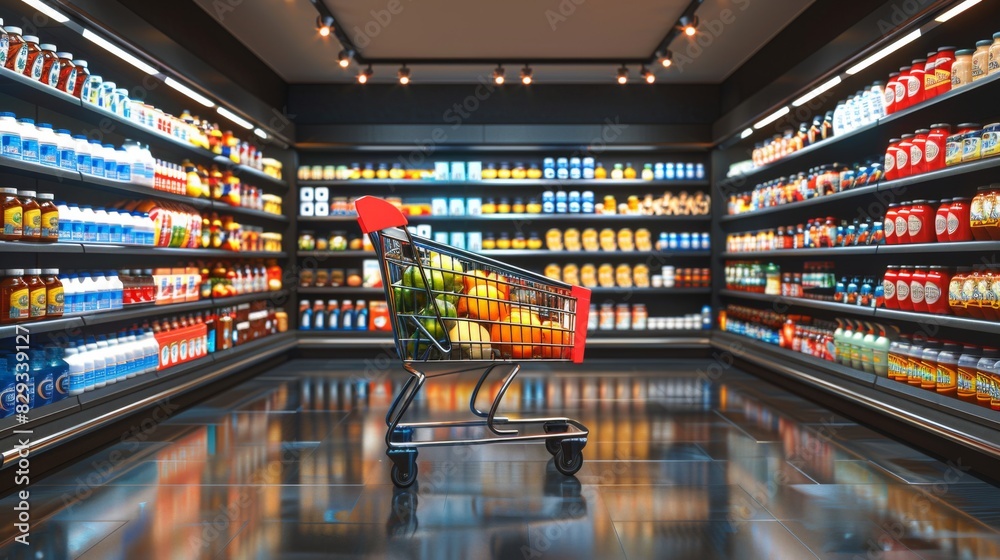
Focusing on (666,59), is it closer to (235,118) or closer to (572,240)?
(572,240)

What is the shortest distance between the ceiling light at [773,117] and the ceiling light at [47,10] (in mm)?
4775

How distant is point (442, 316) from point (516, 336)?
1.14 feet

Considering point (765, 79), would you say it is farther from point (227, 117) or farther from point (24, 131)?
point (24, 131)

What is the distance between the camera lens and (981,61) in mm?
3223

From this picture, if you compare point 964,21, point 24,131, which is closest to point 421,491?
point 24,131

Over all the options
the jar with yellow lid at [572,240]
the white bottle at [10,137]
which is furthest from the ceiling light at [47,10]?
the jar with yellow lid at [572,240]

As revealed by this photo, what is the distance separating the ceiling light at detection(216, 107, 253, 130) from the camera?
5.43 metres

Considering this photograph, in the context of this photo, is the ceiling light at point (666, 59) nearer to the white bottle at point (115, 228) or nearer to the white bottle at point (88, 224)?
the white bottle at point (115, 228)

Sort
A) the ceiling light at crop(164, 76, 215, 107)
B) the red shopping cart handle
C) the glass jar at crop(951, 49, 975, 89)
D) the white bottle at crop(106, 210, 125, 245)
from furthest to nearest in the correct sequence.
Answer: the ceiling light at crop(164, 76, 215, 107) < the white bottle at crop(106, 210, 125, 245) < the glass jar at crop(951, 49, 975, 89) < the red shopping cart handle

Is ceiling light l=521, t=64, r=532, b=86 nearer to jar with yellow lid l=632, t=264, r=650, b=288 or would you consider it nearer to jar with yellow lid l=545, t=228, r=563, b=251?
jar with yellow lid l=545, t=228, r=563, b=251

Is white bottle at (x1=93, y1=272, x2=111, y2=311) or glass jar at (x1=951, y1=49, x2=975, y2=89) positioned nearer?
glass jar at (x1=951, y1=49, x2=975, y2=89)

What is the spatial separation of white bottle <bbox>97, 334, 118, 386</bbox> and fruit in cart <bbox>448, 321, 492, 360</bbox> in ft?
6.80

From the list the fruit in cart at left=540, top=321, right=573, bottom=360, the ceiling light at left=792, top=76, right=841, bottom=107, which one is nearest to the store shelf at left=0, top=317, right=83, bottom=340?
the fruit in cart at left=540, top=321, right=573, bottom=360

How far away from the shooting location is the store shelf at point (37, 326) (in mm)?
2924
